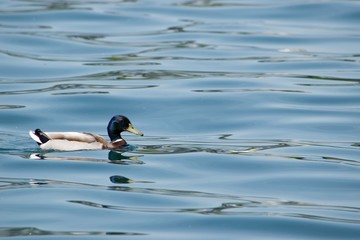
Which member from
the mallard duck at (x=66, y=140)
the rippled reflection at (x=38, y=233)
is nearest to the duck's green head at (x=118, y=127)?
the mallard duck at (x=66, y=140)

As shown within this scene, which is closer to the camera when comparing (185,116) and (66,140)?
(66,140)

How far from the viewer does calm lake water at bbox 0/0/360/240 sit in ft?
38.5

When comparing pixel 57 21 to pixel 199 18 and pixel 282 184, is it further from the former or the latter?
pixel 282 184

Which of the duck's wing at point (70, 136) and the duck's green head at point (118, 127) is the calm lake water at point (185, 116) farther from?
the duck's green head at point (118, 127)

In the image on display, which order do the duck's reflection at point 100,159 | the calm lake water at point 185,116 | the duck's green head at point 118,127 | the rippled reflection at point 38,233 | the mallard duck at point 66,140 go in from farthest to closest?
the duck's green head at point 118,127 → the mallard duck at point 66,140 → the duck's reflection at point 100,159 → the calm lake water at point 185,116 → the rippled reflection at point 38,233

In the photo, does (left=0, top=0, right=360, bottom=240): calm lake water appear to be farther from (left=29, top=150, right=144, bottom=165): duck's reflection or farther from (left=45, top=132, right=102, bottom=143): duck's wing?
(left=45, top=132, right=102, bottom=143): duck's wing

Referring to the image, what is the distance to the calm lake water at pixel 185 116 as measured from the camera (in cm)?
1173

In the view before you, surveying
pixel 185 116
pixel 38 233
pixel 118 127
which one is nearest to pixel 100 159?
pixel 118 127

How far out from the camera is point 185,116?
1798cm

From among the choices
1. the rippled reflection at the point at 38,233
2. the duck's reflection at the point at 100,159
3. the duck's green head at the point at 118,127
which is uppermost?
the duck's green head at the point at 118,127

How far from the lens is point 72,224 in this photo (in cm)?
1127

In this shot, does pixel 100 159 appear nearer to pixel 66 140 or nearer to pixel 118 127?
pixel 66 140

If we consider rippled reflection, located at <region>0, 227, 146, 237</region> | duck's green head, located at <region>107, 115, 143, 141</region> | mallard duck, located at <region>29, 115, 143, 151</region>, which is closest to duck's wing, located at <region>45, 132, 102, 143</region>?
mallard duck, located at <region>29, 115, 143, 151</region>

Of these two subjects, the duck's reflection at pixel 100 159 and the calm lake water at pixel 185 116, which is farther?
the duck's reflection at pixel 100 159
